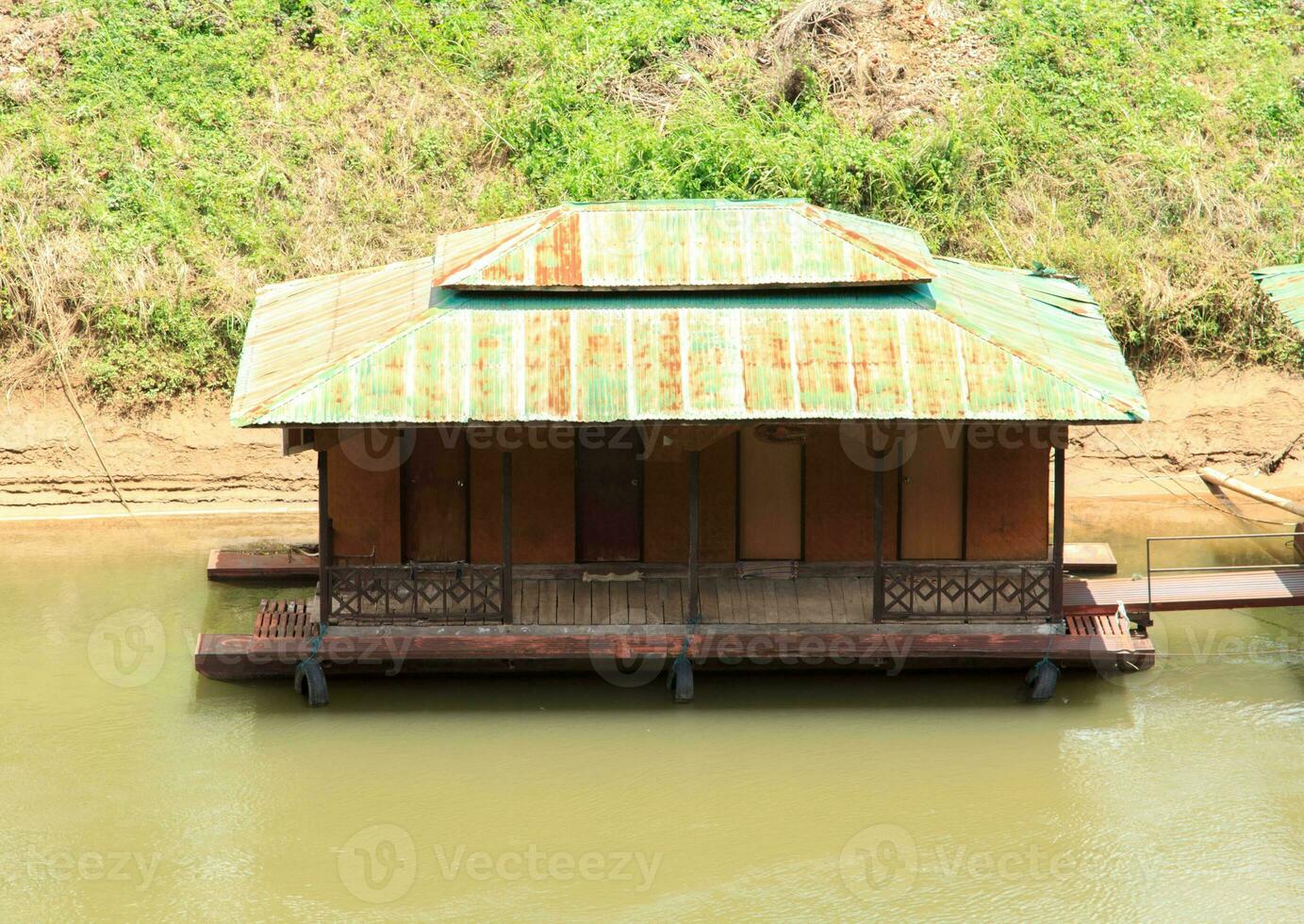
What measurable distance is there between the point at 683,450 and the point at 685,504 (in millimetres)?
887

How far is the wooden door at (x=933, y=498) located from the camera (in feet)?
51.9

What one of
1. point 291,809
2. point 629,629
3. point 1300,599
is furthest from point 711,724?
point 1300,599

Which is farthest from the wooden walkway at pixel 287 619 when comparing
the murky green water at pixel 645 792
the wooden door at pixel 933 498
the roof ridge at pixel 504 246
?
the wooden door at pixel 933 498

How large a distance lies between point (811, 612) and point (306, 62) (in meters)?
15.2

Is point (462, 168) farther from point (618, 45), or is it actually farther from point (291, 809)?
point (291, 809)

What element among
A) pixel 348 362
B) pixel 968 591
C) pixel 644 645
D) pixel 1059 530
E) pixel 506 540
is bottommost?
pixel 644 645

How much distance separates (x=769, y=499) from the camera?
1608 cm

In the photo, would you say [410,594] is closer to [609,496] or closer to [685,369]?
[609,496]

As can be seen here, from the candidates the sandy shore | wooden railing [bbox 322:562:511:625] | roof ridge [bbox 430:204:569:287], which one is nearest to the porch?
wooden railing [bbox 322:562:511:625]

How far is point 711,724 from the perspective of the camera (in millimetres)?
14633

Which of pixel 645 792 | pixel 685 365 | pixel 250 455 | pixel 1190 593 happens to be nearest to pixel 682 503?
pixel 685 365

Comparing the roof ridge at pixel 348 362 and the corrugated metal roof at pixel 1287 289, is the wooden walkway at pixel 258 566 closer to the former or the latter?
the roof ridge at pixel 348 362

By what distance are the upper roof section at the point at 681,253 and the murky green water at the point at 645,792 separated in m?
4.02

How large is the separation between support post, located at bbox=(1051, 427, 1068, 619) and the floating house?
0.15ft
